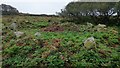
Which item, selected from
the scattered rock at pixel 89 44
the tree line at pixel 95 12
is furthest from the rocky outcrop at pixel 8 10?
the scattered rock at pixel 89 44

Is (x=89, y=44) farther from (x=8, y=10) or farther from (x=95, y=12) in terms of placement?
(x=8, y=10)

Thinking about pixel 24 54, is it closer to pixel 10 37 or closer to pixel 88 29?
pixel 10 37

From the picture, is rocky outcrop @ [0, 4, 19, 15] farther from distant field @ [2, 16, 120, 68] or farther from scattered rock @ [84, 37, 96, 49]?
scattered rock @ [84, 37, 96, 49]

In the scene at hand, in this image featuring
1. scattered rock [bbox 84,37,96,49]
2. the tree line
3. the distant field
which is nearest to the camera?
the distant field

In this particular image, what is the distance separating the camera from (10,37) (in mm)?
12414

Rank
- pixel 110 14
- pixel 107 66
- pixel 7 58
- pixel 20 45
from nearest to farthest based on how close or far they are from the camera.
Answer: pixel 107 66
pixel 7 58
pixel 20 45
pixel 110 14

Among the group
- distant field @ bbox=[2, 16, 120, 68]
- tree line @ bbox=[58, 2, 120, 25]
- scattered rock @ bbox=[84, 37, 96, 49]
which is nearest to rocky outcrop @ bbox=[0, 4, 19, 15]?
tree line @ bbox=[58, 2, 120, 25]

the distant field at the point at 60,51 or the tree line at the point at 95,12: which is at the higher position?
the tree line at the point at 95,12

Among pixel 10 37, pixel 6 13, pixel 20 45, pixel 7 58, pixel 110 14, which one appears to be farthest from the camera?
pixel 6 13

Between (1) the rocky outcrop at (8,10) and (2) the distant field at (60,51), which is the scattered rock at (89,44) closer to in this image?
(2) the distant field at (60,51)

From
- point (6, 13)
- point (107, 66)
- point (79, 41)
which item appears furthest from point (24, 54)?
point (6, 13)

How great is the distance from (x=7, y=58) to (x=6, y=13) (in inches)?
462

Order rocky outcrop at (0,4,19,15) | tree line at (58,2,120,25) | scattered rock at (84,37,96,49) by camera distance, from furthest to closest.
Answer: rocky outcrop at (0,4,19,15) → tree line at (58,2,120,25) → scattered rock at (84,37,96,49)

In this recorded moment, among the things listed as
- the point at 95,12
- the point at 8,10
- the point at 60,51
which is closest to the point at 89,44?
the point at 60,51
